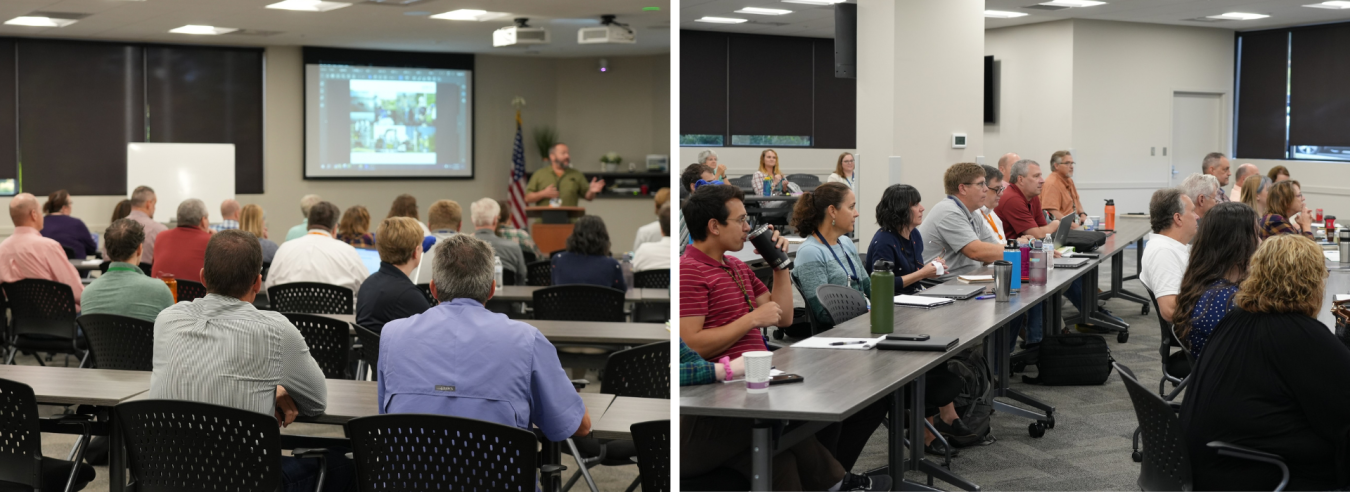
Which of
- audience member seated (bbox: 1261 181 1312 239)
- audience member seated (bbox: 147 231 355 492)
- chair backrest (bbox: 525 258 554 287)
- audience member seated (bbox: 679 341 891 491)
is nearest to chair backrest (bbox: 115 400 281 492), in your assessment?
audience member seated (bbox: 147 231 355 492)

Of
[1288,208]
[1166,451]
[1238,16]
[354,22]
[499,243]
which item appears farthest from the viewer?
[354,22]

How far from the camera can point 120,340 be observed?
3.84 metres

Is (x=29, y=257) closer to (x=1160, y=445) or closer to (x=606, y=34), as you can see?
(x=606, y=34)

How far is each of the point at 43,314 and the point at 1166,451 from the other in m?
5.39

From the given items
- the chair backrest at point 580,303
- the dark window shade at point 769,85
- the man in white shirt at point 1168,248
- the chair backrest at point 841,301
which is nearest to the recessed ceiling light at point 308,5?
the dark window shade at point 769,85

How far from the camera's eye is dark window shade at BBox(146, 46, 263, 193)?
11.8 meters

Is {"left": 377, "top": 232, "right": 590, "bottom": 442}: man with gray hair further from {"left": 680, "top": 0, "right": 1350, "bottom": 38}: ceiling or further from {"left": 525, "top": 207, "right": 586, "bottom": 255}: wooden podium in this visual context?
{"left": 525, "top": 207, "right": 586, "bottom": 255}: wooden podium

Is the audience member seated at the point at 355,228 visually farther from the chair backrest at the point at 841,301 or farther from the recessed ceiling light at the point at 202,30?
the recessed ceiling light at the point at 202,30

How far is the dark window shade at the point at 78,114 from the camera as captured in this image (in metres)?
11.3

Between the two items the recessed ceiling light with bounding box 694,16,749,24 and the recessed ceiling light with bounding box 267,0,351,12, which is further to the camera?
the recessed ceiling light with bounding box 267,0,351,12

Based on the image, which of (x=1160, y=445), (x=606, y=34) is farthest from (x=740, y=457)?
(x=606, y=34)

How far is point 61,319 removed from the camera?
5.25 metres

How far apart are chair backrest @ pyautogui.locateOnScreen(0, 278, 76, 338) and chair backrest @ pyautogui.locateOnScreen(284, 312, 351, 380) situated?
2138 millimetres

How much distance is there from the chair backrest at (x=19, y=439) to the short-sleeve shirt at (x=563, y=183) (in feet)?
29.9
